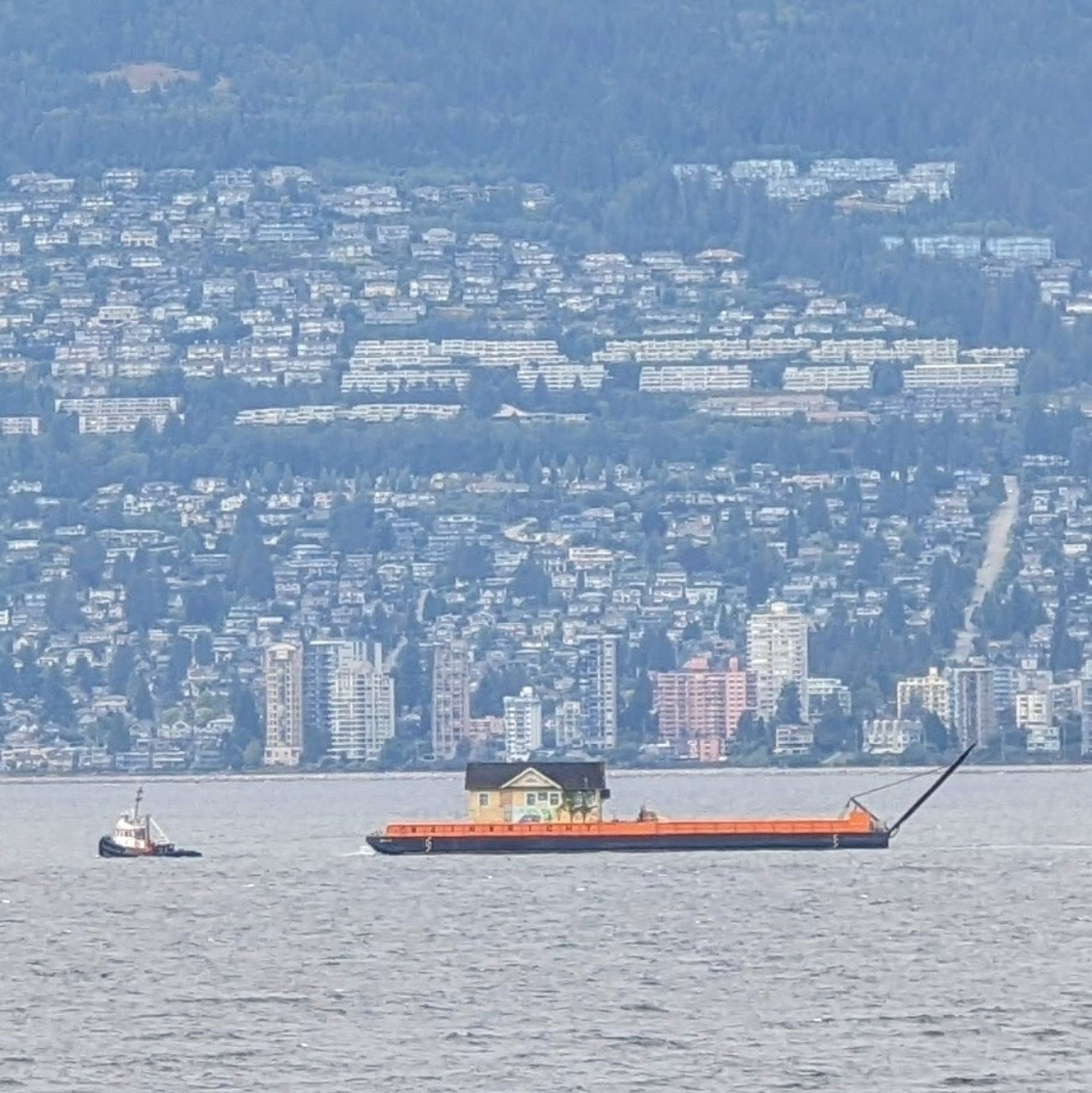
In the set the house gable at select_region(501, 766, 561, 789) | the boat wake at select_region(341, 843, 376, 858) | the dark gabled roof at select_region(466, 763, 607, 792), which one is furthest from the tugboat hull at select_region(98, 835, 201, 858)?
the house gable at select_region(501, 766, 561, 789)

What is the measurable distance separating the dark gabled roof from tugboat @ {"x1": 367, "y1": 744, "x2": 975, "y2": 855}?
0.05 feet

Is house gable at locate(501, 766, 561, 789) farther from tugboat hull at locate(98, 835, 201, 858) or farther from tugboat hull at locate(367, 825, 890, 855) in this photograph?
tugboat hull at locate(98, 835, 201, 858)

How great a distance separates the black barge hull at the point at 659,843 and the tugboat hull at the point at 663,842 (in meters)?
0.01

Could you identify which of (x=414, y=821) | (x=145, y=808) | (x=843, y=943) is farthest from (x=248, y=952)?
(x=145, y=808)

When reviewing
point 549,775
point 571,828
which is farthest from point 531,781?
point 571,828

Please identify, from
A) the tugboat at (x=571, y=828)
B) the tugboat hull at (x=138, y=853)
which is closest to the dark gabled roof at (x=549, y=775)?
the tugboat at (x=571, y=828)

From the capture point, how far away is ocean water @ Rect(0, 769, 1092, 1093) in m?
64.1

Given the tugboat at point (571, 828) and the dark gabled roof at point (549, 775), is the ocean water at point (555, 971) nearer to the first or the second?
the tugboat at point (571, 828)

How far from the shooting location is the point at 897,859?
349 ft

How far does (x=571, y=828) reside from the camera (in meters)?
110

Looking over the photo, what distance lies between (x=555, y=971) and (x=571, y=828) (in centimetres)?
3313

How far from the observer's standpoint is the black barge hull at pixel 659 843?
357 feet

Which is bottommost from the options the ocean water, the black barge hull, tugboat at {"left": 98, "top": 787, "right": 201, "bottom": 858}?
the ocean water

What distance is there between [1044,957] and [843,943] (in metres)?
3.95
